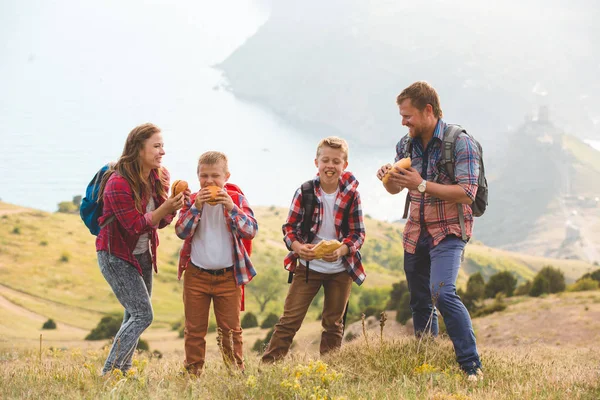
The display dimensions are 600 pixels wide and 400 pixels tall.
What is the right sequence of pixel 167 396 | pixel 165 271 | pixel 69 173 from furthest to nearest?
1. pixel 69 173
2. pixel 165 271
3. pixel 167 396

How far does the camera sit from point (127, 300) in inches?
206

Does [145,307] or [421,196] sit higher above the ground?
[421,196]

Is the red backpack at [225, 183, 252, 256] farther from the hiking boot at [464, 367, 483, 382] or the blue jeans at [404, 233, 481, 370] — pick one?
the hiking boot at [464, 367, 483, 382]

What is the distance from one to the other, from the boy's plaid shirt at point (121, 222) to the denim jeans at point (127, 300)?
2.9 inches

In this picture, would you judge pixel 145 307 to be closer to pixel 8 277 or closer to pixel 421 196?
pixel 421 196

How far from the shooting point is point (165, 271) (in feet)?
346

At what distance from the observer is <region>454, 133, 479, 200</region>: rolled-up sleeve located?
5.05m

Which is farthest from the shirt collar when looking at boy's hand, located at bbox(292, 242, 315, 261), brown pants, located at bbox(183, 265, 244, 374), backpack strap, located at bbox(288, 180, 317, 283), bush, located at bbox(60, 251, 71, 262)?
bush, located at bbox(60, 251, 71, 262)

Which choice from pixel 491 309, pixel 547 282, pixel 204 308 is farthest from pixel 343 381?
pixel 547 282

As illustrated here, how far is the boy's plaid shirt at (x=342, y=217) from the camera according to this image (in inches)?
228

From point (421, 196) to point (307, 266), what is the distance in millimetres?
1263

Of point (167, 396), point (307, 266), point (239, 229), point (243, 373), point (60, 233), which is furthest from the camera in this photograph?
point (60, 233)

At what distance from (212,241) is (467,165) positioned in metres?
2.30

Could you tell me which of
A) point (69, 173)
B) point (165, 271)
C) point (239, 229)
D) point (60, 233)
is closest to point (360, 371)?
Result: point (239, 229)
